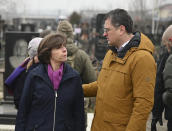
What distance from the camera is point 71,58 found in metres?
5.00

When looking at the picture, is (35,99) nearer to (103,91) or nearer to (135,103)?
(103,91)

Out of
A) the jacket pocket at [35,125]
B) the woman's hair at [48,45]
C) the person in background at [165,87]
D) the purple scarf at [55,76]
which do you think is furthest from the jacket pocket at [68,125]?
the person in background at [165,87]

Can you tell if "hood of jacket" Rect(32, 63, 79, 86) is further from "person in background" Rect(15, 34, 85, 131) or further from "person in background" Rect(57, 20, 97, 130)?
"person in background" Rect(57, 20, 97, 130)

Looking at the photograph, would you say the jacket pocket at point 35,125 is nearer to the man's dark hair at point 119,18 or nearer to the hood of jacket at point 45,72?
the hood of jacket at point 45,72

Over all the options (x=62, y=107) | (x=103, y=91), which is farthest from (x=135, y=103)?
(x=62, y=107)

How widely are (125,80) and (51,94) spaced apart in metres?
0.61

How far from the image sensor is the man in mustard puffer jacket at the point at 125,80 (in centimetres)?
310

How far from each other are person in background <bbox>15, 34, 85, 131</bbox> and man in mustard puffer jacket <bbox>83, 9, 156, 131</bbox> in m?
0.25

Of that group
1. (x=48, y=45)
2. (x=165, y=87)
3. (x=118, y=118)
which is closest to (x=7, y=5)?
(x=165, y=87)

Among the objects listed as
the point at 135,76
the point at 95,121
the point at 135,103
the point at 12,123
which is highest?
the point at 135,76

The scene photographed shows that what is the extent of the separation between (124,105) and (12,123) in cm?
393

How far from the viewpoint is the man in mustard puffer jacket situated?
310cm

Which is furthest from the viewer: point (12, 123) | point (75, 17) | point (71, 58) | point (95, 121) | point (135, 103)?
point (75, 17)

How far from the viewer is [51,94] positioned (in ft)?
10.5
